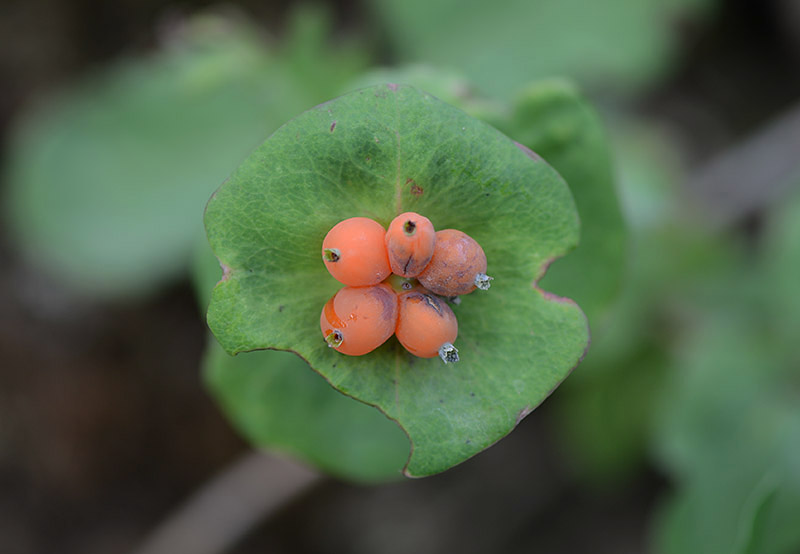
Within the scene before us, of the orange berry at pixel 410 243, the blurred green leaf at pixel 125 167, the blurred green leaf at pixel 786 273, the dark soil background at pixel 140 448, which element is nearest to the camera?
the orange berry at pixel 410 243

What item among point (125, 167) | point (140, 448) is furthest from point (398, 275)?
point (125, 167)

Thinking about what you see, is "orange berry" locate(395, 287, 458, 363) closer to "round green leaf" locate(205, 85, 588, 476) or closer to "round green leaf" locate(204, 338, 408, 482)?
"round green leaf" locate(205, 85, 588, 476)

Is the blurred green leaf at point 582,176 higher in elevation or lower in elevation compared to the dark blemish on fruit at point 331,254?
higher

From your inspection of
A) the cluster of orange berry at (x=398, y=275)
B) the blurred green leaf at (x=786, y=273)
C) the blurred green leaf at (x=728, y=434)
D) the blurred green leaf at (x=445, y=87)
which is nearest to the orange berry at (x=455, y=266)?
the cluster of orange berry at (x=398, y=275)

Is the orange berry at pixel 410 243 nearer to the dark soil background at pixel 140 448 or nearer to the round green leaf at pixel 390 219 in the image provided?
the round green leaf at pixel 390 219

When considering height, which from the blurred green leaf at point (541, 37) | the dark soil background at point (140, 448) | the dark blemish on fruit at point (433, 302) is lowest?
the dark soil background at point (140, 448)

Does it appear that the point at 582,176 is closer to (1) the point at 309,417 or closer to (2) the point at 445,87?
(2) the point at 445,87

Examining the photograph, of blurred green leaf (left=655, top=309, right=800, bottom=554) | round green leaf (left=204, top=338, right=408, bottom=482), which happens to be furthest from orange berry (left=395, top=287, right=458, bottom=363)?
blurred green leaf (left=655, top=309, right=800, bottom=554)
